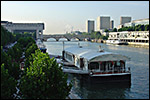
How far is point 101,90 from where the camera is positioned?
2530 centimetres

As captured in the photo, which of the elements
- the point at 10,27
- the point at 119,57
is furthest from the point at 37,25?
the point at 119,57

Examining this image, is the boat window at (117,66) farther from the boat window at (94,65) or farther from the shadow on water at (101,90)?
the boat window at (94,65)

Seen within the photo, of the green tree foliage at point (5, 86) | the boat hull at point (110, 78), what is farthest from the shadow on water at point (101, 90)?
the green tree foliage at point (5, 86)

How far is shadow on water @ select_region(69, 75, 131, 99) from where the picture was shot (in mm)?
23522

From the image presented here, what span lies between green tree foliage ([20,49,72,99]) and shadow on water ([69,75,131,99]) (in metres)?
9.45

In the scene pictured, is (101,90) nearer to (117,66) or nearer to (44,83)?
(117,66)

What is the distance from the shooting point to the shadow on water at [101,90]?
23522mm

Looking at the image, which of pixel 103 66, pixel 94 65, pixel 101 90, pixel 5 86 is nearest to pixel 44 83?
pixel 5 86

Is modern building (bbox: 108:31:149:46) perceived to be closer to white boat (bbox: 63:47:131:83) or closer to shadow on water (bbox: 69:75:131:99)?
white boat (bbox: 63:47:131:83)

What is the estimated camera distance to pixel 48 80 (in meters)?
14.1

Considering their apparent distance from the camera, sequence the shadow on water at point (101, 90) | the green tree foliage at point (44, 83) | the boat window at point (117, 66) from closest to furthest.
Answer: the green tree foliage at point (44, 83), the shadow on water at point (101, 90), the boat window at point (117, 66)

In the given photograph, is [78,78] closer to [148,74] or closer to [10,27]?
[148,74]

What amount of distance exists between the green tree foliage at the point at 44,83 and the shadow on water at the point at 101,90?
372 inches

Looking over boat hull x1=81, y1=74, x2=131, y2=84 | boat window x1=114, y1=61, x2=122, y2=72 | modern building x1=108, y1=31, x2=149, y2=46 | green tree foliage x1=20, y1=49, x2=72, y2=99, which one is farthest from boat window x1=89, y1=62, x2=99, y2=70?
modern building x1=108, y1=31, x2=149, y2=46
